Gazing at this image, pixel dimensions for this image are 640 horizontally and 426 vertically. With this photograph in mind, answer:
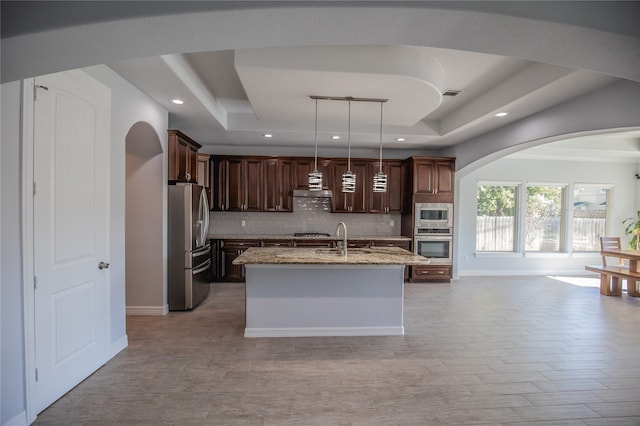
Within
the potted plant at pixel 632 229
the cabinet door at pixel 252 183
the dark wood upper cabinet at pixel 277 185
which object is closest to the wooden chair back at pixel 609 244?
the potted plant at pixel 632 229

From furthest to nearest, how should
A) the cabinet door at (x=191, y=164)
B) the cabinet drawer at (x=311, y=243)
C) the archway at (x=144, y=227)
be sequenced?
1. the cabinet drawer at (x=311, y=243)
2. the cabinet door at (x=191, y=164)
3. the archway at (x=144, y=227)

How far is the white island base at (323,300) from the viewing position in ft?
11.9

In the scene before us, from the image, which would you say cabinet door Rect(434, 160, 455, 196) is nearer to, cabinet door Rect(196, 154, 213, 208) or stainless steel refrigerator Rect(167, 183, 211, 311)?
cabinet door Rect(196, 154, 213, 208)

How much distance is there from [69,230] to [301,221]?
14.8 ft

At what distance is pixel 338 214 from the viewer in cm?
682

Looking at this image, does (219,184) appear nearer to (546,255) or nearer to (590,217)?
(546,255)

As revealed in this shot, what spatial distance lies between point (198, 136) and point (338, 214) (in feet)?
10.1

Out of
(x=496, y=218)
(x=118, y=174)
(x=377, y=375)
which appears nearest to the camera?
(x=377, y=375)

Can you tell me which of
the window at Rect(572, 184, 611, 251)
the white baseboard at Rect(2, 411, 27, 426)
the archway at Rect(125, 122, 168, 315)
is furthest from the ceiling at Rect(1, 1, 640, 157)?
the white baseboard at Rect(2, 411, 27, 426)

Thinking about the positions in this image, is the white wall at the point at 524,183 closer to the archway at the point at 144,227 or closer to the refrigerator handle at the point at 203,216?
the refrigerator handle at the point at 203,216

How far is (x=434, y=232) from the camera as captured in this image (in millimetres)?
6406

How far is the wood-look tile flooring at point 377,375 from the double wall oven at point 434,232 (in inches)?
80.0

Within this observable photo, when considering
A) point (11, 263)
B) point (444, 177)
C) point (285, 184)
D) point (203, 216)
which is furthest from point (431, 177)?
point (11, 263)

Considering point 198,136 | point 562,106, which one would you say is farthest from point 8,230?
point 562,106
